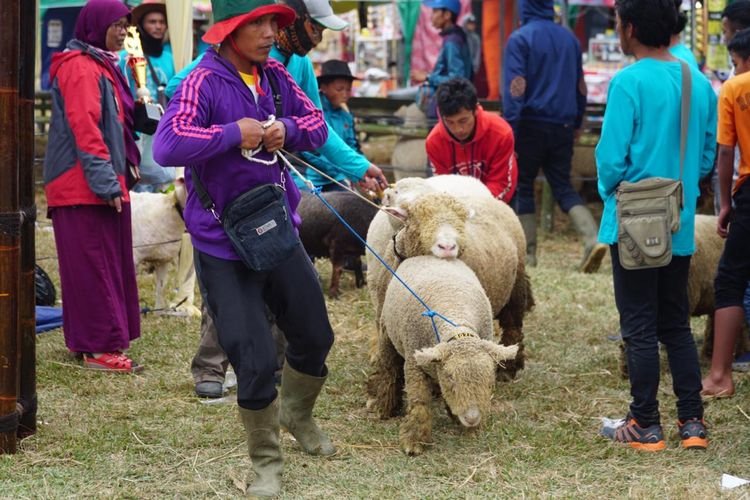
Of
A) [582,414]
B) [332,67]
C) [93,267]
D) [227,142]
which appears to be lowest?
[582,414]

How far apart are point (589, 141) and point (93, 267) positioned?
761 cm

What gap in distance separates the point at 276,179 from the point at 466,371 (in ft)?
3.75

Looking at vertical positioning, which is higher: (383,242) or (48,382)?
(383,242)

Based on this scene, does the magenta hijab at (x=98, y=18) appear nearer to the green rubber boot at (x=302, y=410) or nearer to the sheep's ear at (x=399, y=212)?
the sheep's ear at (x=399, y=212)

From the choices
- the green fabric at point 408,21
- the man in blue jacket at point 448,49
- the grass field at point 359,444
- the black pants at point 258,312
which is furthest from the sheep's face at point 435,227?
the green fabric at point 408,21

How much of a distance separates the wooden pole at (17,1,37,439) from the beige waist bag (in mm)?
2660

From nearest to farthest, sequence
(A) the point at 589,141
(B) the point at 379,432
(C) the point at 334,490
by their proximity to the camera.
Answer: (C) the point at 334,490
(B) the point at 379,432
(A) the point at 589,141

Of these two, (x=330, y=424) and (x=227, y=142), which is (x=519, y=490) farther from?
(x=227, y=142)

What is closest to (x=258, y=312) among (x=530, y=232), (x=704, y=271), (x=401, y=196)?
(x=401, y=196)

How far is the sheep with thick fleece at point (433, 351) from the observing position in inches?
167

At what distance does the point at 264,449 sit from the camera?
404 centimetres

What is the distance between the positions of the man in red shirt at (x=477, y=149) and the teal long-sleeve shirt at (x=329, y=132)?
95 cm

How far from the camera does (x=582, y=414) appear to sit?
5203mm

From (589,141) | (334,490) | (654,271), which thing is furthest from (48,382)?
(589,141)
